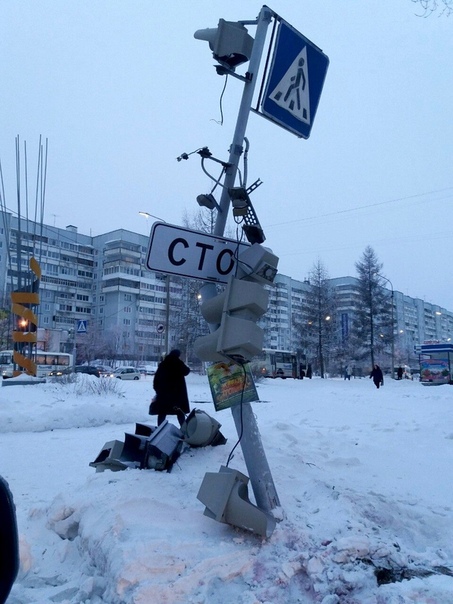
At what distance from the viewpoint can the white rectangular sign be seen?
3971mm

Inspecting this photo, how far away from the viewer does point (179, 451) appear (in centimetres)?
530

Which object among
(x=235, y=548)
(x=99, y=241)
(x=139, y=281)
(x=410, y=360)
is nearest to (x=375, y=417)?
(x=235, y=548)

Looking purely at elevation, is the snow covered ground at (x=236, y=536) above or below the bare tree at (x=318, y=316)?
below

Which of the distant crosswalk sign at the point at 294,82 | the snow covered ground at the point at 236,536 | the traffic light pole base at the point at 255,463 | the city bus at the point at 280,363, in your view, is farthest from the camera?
the city bus at the point at 280,363

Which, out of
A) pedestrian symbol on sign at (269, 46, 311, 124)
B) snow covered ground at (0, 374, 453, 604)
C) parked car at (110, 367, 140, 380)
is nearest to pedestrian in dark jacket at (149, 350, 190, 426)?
snow covered ground at (0, 374, 453, 604)

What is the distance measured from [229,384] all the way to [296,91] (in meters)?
2.82

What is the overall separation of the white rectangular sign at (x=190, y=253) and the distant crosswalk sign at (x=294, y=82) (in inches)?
53.0

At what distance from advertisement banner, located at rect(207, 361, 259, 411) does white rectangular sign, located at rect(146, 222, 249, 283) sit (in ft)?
2.44

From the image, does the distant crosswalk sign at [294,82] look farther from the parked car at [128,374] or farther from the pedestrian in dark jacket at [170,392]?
the parked car at [128,374]

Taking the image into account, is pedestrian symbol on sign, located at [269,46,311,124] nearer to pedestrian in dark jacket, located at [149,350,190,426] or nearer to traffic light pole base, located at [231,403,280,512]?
traffic light pole base, located at [231,403,280,512]

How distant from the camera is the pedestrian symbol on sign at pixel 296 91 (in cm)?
458

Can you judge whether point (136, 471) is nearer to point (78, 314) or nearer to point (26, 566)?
point (26, 566)

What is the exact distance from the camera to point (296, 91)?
4.71m

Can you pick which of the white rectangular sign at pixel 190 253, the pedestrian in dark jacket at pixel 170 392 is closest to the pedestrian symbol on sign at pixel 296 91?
the white rectangular sign at pixel 190 253
